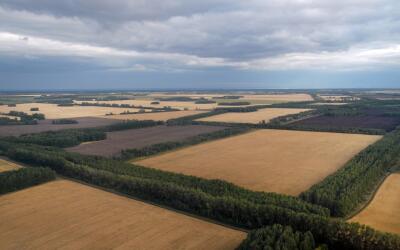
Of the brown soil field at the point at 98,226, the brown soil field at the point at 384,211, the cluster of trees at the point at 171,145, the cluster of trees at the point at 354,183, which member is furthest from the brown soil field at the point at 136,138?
the brown soil field at the point at 384,211

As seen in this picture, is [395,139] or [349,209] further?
[395,139]

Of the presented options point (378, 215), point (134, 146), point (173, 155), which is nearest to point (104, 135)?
point (134, 146)

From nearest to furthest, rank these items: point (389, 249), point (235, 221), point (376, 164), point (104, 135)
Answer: point (389, 249) → point (235, 221) → point (376, 164) → point (104, 135)

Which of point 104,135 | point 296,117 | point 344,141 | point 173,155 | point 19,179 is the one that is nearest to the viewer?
point 19,179

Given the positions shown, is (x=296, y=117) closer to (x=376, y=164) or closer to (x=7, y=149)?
(x=376, y=164)

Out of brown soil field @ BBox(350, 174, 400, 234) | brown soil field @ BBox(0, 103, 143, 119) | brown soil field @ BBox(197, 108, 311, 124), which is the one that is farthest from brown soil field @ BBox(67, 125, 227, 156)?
brown soil field @ BBox(0, 103, 143, 119)

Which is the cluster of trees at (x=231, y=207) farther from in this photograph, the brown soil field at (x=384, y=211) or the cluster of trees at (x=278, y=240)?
the brown soil field at (x=384, y=211)
